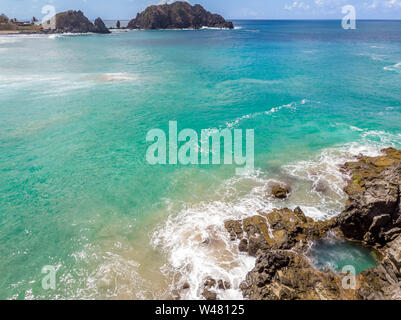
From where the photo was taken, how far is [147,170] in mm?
29094

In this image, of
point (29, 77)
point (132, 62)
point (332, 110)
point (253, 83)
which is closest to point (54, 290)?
point (332, 110)

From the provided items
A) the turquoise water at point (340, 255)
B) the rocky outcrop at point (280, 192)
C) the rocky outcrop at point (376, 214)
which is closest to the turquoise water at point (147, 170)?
the rocky outcrop at point (280, 192)

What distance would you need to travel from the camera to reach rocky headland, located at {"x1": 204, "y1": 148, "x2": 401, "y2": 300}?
1441 cm

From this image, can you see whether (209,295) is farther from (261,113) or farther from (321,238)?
(261,113)

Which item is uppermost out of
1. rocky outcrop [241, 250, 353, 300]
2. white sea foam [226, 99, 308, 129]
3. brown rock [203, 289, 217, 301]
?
white sea foam [226, 99, 308, 129]

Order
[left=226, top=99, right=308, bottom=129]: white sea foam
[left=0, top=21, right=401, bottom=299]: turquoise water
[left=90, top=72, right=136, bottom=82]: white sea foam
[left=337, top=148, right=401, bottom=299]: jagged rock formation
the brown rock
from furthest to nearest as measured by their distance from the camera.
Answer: [left=90, top=72, right=136, bottom=82]: white sea foam, [left=226, top=99, right=308, bottom=129]: white sea foam, [left=0, top=21, right=401, bottom=299]: turquoise water, the brown rock, [left=337, top=148, right=401, bottom=299]: jagged rock formation

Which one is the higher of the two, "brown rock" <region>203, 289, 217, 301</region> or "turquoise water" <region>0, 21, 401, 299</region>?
"turquoise water" <region>0, 21, 401, 299</region>

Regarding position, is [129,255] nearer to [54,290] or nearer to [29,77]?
[54,290]

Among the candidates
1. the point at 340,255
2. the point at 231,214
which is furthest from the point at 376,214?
the point at 231,214

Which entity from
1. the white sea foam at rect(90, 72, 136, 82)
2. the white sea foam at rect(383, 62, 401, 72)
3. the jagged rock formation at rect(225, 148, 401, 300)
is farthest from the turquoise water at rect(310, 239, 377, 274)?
the white sea foam at rect(383, 62, 401, 72)

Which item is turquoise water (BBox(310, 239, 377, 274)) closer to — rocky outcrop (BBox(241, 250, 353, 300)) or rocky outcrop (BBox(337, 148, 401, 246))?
rocky outcrop (BBox(337, 148, 401, 246))

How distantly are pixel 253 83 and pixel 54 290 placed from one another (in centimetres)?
5602

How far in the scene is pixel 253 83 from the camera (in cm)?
5962

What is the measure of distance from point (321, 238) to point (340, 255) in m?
1.74
